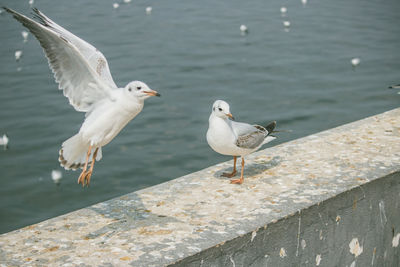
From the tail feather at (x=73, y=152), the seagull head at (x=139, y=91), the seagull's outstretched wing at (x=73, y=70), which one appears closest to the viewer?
the seagull head at (x=139, y=91)

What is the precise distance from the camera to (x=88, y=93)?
3.69m

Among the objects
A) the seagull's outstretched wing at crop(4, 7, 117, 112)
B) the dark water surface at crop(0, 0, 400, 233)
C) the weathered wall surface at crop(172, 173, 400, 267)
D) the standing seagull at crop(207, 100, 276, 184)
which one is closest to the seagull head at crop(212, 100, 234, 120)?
the standing seagull at crop(207, 100, 276, 184)

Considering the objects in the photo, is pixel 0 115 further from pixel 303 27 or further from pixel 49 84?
pixel 303 27

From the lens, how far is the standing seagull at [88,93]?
3.41 meters

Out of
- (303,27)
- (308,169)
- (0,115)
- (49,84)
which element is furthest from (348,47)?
(308,169)

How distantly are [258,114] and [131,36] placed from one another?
5.66 meters

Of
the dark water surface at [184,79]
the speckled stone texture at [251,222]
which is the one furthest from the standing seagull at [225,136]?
the dark water surface at [184,79]

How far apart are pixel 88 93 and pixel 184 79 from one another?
8404 millimetres

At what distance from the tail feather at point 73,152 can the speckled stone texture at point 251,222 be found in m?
0.36

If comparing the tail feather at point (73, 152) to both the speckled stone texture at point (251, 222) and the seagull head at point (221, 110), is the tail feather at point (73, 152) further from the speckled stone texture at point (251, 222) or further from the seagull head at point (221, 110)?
the seagull head at point (221, 110)

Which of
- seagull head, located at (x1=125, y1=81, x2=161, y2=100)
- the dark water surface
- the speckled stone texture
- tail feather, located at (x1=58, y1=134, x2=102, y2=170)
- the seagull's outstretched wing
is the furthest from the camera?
the dark water surface

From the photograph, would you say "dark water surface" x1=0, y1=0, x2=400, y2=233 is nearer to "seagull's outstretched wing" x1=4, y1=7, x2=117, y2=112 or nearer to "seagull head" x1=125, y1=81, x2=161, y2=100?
"seagull's outstretched wing" x1=4, y1=7, x2=117, y2=112

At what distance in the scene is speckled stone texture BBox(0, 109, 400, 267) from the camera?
3164 mm

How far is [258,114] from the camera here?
408 inches
